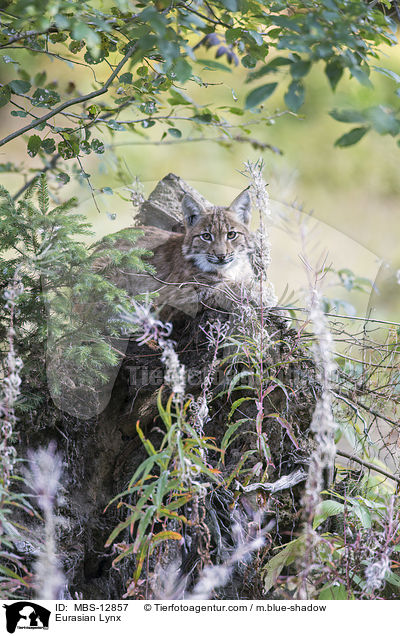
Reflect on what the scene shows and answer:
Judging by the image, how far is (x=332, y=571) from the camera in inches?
57.8

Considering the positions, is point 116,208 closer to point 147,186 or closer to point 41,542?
point 147,186

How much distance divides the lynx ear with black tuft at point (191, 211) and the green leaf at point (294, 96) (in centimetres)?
156

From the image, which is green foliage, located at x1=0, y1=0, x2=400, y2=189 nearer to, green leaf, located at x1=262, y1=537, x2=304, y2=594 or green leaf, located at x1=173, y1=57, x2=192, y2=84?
green leaf, located at x1=173, y1=57, x2=192, y2=84

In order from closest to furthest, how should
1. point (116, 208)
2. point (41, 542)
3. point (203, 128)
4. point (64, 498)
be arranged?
point (41, 542) < point (64, 498) < point (203, 128) < point (116, 208)

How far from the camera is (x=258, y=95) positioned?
4.36 ft

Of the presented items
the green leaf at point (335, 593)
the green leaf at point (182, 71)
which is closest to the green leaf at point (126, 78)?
the green leaf at point (182, 71)

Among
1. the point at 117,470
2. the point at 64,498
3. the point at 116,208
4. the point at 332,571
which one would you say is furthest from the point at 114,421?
the point at 116,208

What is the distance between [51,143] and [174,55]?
Result: 3.46ft

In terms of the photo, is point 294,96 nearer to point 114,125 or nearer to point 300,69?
point 300,69

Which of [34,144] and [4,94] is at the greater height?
[4,94]

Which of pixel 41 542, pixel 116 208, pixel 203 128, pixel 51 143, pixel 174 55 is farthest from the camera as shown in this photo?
pixel 116 208
